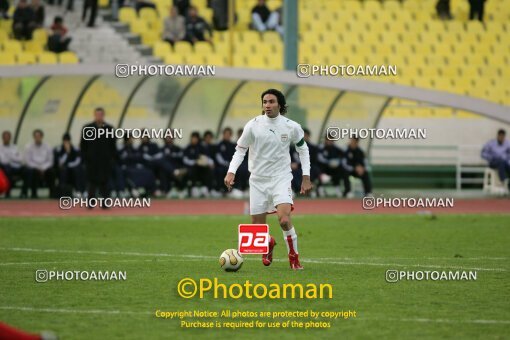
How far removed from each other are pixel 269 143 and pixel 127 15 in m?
23.3

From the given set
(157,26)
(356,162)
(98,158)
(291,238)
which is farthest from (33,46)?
(291,238)

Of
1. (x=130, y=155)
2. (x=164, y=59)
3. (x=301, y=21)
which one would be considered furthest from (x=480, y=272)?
(x=301, y=21)

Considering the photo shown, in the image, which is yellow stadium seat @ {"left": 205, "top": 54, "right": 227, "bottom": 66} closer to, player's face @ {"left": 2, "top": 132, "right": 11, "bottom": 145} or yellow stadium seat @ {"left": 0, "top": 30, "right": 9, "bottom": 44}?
yellow stadium seat @ {"left": 0, "top": 30, "right": 9, "bottom": 44}

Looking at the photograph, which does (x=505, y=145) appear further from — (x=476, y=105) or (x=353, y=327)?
(x=353, y=327)

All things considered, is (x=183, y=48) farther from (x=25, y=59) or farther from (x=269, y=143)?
(x=269, y=143)

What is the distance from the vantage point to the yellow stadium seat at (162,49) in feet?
114

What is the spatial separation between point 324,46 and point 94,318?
27.6 m

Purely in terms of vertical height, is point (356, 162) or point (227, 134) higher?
point (227, 134)

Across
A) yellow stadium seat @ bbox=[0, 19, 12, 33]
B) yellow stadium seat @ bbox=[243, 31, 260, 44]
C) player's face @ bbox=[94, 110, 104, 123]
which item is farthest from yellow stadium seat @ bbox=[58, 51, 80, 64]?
player's face @ bbox=[94, 110, 104, 123]

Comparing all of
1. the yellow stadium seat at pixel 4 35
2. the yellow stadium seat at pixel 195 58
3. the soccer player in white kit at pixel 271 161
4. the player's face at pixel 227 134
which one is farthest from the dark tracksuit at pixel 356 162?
the soccer player in white kit at pixel 271 161

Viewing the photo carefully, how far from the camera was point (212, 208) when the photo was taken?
85.4ft

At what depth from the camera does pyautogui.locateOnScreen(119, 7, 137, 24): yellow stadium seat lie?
35.9 metres

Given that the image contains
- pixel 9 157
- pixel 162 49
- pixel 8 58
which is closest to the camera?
pixel 9 157

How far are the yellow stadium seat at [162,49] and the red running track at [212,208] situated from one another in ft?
23.9
